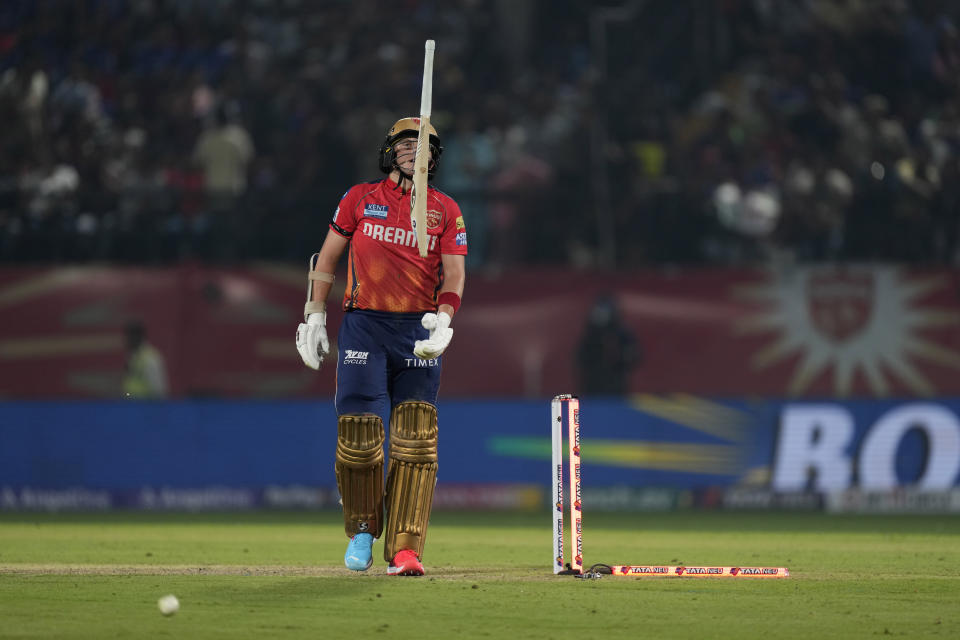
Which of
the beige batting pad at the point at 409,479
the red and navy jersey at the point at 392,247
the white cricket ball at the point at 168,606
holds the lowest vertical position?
the white cricket ball at the point at 168,606

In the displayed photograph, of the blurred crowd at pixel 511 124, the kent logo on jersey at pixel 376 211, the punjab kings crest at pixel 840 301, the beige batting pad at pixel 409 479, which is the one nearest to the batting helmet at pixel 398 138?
the kent logo on jersey at pixel 376 211

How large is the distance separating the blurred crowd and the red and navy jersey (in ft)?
31.1

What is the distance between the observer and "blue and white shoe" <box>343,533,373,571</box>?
30.6 feet

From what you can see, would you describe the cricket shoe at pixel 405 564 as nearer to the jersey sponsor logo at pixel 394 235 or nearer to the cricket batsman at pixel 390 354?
the cricket batsman at pixel 390 354

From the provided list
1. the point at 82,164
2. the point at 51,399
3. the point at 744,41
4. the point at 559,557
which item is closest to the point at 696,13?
the point at 744,41

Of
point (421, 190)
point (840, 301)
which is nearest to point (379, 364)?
point (421, 190)

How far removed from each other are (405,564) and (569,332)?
10148 millimetres

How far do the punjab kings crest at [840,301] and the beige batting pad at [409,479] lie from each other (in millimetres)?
10659

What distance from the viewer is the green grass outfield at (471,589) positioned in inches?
285

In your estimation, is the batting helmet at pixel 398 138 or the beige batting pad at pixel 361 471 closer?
the beige batting pad at pixel 361 471

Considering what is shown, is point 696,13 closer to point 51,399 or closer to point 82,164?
point 82,164

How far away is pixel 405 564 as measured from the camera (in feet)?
29.8

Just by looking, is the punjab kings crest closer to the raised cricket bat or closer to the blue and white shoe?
the raised cricket bat

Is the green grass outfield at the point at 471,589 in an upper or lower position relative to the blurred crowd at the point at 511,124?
lower
